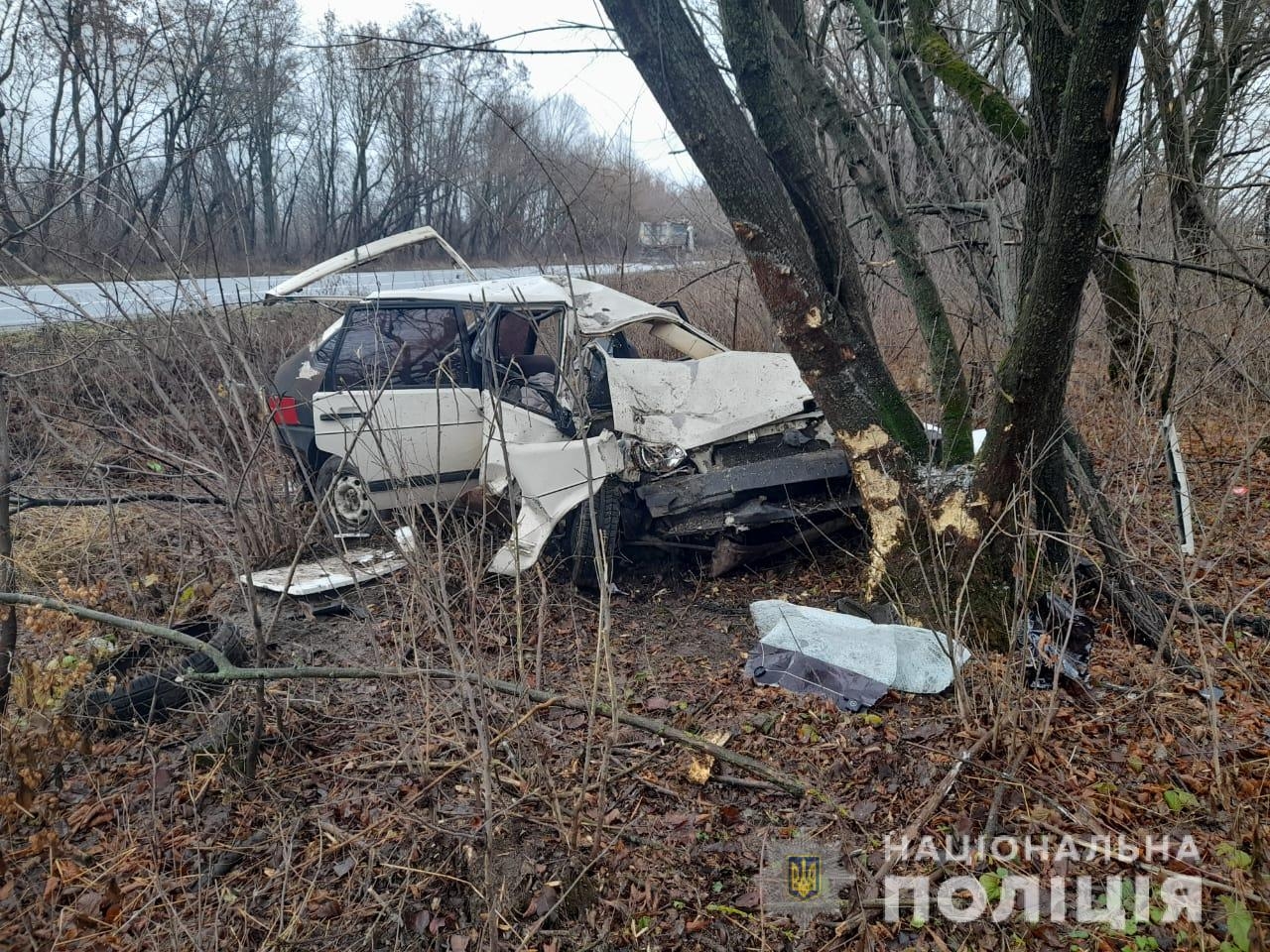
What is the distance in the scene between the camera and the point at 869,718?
3330 millimetres

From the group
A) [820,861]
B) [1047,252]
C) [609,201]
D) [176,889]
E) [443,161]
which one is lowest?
[176,889]

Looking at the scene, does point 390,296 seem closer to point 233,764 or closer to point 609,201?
point 609,201

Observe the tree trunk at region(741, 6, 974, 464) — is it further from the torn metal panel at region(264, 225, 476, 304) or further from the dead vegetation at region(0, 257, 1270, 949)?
the torn metal panel at region(264, 225, 476, 304)

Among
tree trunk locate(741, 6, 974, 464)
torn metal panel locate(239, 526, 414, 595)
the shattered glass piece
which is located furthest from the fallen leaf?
torn metal panel locate(239, 526, 414, 595)

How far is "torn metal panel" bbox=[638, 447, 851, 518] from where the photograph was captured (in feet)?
14.8

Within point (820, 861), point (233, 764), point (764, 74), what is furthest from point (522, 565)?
point (764, 74)

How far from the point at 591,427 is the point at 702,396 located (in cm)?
74

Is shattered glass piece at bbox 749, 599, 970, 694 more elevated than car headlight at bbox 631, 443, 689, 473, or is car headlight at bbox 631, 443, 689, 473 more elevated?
car headlight at bbox 631, 443, 689, 473

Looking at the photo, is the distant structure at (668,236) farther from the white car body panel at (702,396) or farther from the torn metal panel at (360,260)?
the white car body panel at (702,396)

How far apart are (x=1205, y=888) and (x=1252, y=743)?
863 mm

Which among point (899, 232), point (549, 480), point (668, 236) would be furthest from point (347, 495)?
point (668, 236)

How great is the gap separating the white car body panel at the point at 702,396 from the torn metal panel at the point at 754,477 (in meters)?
0.26

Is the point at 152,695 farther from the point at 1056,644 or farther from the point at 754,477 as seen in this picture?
the point at 1056,644

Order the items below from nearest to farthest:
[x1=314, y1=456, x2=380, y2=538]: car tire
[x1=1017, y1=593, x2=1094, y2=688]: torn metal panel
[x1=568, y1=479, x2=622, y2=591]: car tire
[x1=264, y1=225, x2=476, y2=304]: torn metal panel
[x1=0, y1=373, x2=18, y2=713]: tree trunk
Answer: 1. [x1=1017, y1=593, x2=1094, y2=688]: torn metal panel
2. [x1=0, y1=373, x2=18, y2=713]: tree trunk
3. [x1=568, y1=479, x2=622, y2=591]: car tire
4. [x1=264, y1=225, x2=476, y2=304]: torn metal panel
5. [x1=314, y1=456, x2=380, y2=538]: car tire
